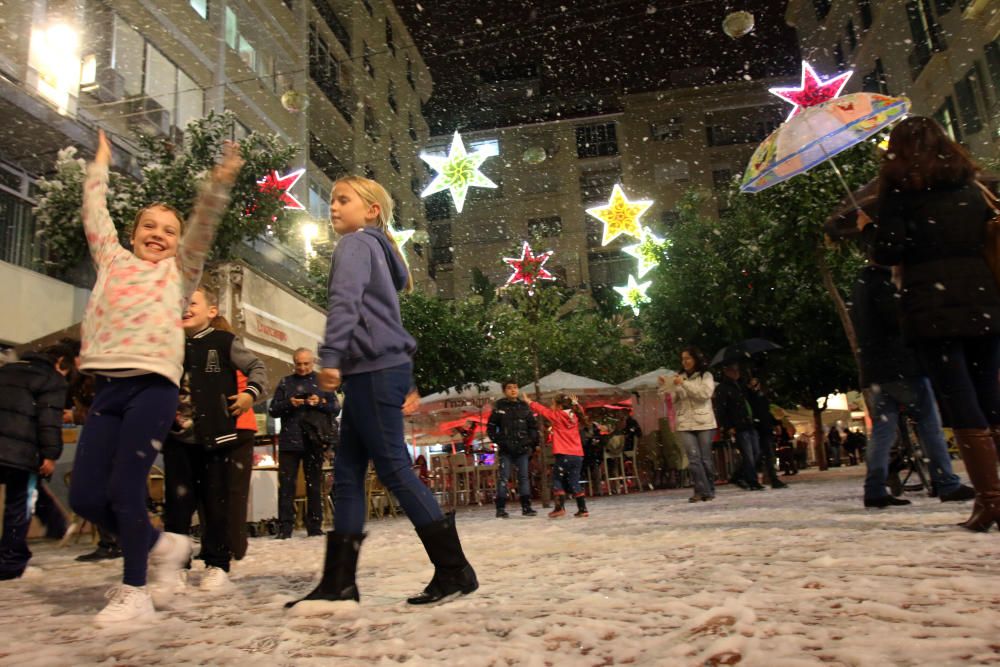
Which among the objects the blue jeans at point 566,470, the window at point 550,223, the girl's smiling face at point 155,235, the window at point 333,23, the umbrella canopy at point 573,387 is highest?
the window at point 333,23

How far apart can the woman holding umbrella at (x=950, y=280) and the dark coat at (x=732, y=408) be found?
7.31 metres

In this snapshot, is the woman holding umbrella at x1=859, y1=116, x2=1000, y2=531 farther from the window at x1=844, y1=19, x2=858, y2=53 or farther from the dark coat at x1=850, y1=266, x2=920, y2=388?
the window at x1=844, y1=19, x2=858, y2=53

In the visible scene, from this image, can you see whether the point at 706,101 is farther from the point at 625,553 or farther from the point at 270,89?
the point at 625,553

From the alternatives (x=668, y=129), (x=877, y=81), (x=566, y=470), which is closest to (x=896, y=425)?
(x=566, y=470)

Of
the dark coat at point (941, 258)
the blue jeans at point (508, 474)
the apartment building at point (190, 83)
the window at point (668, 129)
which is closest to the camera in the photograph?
the dark coat at point (941, 258)

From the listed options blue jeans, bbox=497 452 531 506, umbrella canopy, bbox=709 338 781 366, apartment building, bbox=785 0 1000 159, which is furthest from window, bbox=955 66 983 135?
blue jeans, bbox=497 452 531 506

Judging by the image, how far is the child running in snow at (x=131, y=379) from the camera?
108 inches

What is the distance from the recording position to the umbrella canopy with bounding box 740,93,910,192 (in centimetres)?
747

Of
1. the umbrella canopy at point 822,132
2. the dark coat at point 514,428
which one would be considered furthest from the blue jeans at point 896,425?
the dark coat at point 514,428

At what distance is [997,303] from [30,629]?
14.6 feet

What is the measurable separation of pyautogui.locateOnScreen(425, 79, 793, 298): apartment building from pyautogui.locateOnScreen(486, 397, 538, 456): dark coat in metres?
32.3

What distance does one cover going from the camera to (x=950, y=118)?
21266mm

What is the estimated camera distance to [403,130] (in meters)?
40.2

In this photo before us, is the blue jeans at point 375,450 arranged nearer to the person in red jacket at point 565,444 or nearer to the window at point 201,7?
the person in red jacket at point 565,444
